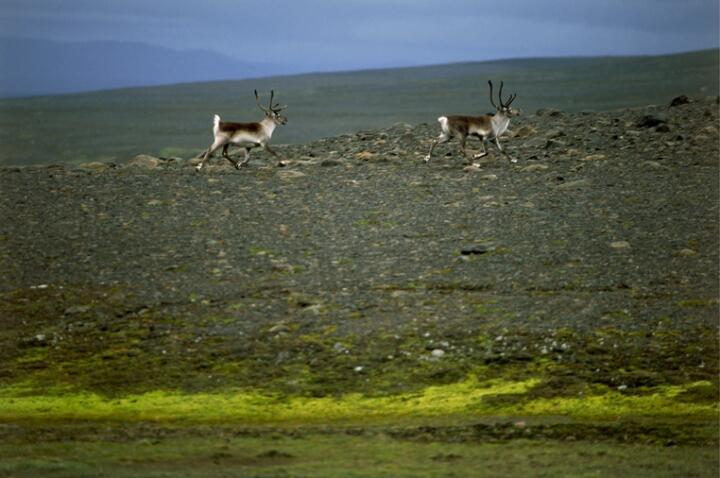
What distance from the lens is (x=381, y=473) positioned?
362 inches

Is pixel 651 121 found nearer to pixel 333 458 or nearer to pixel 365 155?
pixel 365 155

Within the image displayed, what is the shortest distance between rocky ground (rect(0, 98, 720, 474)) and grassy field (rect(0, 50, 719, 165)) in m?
23.0

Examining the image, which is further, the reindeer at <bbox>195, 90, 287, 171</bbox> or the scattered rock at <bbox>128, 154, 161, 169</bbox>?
the scattered rock at <bbox>128, 154, 161, 169</bbox>

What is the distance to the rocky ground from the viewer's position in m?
12.4

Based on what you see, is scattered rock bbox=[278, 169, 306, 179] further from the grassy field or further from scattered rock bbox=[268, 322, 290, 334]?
the grassy field

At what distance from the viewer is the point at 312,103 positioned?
83.9 metres

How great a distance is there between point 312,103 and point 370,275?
69.6m

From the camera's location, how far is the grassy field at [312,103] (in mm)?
56062

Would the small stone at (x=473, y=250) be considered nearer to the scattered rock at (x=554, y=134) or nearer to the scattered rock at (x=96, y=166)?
the scattered rock at (x=554, y=134)

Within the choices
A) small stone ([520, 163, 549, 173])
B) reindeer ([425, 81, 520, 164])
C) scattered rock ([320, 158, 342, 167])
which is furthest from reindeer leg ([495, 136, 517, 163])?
scattered rock ([320, 158, 342, 167])

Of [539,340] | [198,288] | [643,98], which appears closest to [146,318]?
[198,288]

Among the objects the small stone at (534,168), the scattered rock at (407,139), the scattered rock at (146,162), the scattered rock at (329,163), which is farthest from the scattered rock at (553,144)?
the scattered rock at (146,162)

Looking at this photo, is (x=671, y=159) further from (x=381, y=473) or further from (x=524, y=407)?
(x=381, y=473)

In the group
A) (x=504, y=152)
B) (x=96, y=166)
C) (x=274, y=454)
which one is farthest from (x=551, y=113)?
(x=274, y=454)
